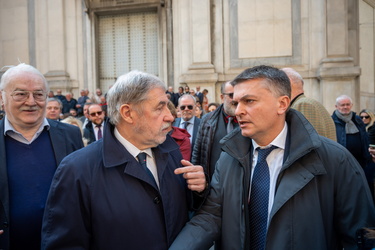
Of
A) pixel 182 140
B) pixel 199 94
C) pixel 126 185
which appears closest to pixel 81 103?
pixel 199 94

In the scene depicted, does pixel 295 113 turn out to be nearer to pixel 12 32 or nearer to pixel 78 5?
pixel 78 5

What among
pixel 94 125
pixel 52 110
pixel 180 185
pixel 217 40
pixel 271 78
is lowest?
pixel 180 185

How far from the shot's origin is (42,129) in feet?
8.80

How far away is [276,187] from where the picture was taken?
1.99 m

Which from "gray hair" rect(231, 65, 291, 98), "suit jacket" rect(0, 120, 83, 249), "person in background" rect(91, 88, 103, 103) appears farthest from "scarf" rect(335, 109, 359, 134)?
"person in background" rect(91, 88, 103, 103)

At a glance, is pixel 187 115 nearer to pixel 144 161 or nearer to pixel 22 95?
pixel 22 95

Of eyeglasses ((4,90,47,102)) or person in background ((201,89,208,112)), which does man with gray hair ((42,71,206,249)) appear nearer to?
eyeglasses ((4,90,47,102))

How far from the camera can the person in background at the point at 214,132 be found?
4227 mm

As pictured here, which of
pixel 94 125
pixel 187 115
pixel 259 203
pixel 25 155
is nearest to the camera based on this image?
pixel 259 203

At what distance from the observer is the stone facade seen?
1322 centimetres

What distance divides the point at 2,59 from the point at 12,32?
1.49 m

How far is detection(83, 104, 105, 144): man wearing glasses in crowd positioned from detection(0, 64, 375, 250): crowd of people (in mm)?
3912

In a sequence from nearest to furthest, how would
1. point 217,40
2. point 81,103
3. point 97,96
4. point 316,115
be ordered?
1. point 316,115
2. point 97,96
3. point 81,103
4. point 217,40

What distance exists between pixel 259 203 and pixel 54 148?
1691mm
